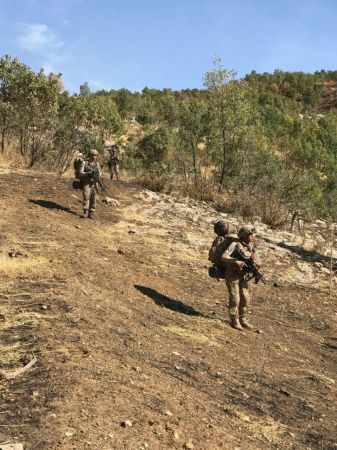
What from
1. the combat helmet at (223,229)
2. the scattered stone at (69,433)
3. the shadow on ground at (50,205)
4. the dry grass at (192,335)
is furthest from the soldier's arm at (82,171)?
the scattered stone at (69,433)

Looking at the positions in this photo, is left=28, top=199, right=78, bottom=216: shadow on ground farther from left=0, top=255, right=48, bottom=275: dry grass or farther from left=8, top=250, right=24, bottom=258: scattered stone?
left=0, top=255, right=48, bottom=275: dry grass

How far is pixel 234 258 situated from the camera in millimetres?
7883

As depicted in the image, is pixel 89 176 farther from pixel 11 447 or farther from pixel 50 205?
pixel 11 447

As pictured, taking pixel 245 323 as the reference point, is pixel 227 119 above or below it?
above

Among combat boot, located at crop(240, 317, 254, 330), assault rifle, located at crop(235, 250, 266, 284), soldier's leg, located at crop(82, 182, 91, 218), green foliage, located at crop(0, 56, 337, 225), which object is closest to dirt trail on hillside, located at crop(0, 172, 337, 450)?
combat boot, located at crop(240, 317, 254, 330)

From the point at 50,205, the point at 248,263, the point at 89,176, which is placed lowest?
the point at 50,205

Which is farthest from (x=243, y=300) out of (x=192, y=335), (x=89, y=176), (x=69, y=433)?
(x=89, y=176)

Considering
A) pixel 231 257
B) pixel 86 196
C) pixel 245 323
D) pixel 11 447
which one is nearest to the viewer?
pixel 11 447

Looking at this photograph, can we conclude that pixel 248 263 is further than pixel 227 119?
No

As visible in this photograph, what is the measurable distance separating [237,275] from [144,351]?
264 centimetres

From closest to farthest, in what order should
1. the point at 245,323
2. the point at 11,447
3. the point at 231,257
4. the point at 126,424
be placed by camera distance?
the point at 11,447 < the point at 126,424 < the point at 231,257 < the point at 245,323

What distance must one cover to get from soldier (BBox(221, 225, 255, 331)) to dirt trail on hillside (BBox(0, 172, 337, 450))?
309mm

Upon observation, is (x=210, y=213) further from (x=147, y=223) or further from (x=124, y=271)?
(x=124, y=271)

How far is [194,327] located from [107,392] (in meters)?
3.27
